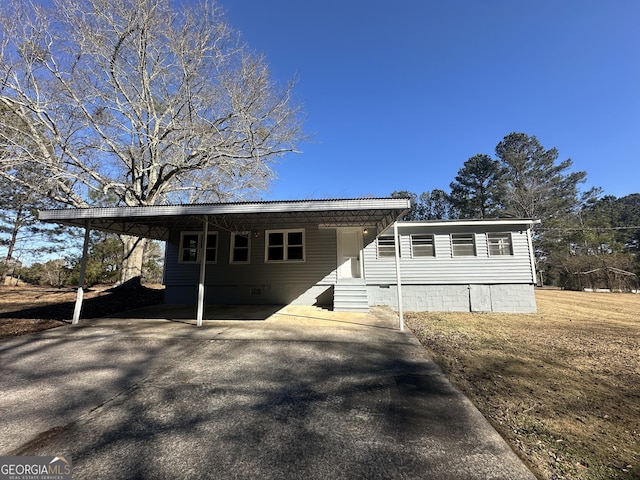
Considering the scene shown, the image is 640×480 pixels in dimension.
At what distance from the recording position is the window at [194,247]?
11.1m

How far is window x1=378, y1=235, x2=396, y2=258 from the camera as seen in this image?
11.4 m

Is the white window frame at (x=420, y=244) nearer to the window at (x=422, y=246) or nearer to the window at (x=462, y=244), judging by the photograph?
the window at (x=422, y=246)

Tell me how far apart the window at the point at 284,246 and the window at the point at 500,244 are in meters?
7.47

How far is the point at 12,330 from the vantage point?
251 inches

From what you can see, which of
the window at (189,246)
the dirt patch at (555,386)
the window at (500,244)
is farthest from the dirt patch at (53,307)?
the window at (500,244)

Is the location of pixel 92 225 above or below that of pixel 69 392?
above

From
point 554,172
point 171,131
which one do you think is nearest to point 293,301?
point 171,131

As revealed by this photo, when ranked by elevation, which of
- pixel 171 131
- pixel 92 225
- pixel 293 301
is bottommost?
pixel 293 301

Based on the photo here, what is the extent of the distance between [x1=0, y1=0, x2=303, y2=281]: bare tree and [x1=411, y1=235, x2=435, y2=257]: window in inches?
299

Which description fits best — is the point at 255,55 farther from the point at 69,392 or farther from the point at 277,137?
the point at 69,392

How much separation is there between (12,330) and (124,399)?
562cm

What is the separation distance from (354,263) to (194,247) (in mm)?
6344

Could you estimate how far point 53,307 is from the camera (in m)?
9.33

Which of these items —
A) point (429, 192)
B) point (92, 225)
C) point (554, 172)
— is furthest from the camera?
point (429, 192)
